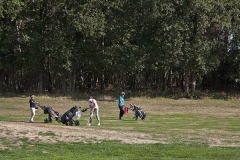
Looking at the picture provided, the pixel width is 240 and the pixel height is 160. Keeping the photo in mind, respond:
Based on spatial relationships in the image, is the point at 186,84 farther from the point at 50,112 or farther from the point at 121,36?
the point at 50,112

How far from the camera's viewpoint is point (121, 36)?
4478 centimetres

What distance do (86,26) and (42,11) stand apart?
7058 millimetres

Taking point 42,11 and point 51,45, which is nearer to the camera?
point 51,45

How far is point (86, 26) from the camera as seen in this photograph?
139 ft

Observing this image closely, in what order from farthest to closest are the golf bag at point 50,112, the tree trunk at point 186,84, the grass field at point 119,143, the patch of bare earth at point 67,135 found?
the tree trunk at point 186,84 < the golf bag at point 50,112 < the patch of bare earth at point 67,135 < the grass field at point 119,143

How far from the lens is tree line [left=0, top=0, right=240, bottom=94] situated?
43.1 metres

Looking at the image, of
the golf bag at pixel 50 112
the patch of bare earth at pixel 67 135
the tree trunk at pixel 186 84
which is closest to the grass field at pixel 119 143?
the patch of bare earth at pixel 67 135

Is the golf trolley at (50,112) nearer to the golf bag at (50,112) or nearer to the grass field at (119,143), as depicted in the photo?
the golf bag at (50,112)

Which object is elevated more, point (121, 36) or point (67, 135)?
point (121, 36)

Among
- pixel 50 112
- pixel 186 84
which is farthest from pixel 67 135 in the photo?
pixel 186 84

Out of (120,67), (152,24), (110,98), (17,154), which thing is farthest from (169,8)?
(17,154)

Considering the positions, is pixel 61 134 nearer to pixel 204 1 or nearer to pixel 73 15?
pixel 73 15

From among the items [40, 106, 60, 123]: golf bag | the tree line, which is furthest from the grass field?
the tree line

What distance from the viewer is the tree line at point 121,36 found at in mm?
43062
